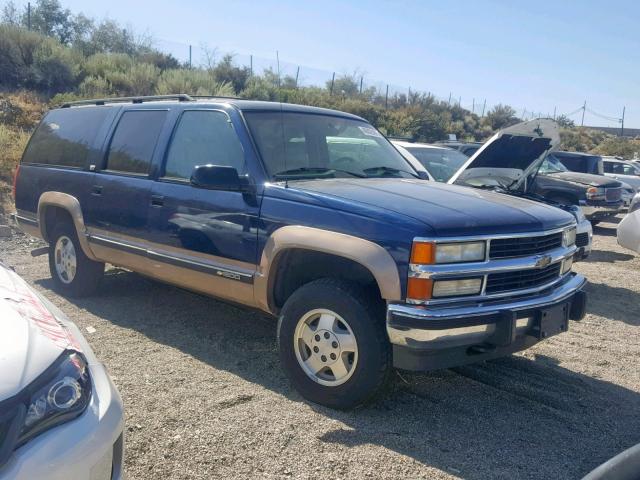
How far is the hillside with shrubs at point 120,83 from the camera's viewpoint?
62.9 ft

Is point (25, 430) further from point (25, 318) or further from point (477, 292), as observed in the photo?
point (477, 292)

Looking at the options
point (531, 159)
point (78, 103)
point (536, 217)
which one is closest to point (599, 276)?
point (531, 159)

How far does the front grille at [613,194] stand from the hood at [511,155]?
657cm

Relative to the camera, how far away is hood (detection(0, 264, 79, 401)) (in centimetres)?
226

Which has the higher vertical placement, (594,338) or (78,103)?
(78,103)

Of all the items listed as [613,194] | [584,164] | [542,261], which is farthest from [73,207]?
[584,164]

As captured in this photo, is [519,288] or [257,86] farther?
[257,86]

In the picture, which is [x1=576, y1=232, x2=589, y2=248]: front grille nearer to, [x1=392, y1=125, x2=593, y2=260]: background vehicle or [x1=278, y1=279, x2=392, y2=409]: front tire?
[x1=392, y1=125, x2=593, y2=260]: background vehicle

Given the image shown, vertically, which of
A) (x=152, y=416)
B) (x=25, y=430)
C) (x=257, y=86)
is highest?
(x=257, y=86)

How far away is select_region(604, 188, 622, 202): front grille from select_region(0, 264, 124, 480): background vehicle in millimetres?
11928

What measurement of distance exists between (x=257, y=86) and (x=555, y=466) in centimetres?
2407

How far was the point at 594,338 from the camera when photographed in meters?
5.96

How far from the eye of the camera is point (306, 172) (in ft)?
15.9

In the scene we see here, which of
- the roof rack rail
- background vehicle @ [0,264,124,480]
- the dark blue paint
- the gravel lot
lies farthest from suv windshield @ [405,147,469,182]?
background vehicle @ [0,264,124,480]
